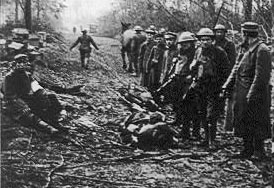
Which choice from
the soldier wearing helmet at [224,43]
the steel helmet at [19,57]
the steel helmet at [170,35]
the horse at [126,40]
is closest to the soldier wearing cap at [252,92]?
the soldier wearing helmet at [224,43]

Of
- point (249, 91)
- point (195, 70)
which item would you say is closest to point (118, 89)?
point (195, 70)

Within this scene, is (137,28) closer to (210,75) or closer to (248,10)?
(210,75)

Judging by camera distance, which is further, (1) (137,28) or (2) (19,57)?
(1) (137,28)

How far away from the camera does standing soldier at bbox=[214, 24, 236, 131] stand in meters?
2.86

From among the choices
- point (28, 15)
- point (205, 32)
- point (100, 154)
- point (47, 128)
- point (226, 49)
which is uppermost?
point (28, 15)

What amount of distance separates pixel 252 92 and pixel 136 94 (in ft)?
2.50

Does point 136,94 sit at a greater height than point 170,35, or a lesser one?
lesser

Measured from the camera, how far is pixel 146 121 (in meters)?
2.71

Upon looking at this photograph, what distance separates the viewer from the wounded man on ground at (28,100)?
2752 mm

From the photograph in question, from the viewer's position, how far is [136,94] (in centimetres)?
282

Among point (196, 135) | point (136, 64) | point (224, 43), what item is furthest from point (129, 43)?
point (196, 135)

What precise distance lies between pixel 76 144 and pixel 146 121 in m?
0.48

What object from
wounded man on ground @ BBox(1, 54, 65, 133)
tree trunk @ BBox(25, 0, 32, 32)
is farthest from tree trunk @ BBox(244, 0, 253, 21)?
tree trunk @ BBox(25, 0, 32, 32)

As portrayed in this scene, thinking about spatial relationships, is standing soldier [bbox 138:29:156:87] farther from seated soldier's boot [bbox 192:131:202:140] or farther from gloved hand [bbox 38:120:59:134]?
gloved hand [bbox 38:120:59:134]
